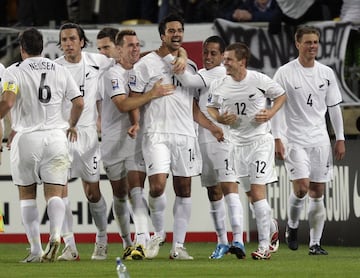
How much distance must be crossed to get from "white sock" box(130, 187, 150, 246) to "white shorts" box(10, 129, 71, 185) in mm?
1090

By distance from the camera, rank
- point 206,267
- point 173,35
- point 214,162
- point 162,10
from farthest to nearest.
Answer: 1. point 162,10
2. point 214,162
3. point 173,35
4. point 206,267

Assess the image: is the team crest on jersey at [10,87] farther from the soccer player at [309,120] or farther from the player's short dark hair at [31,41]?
the soccer player at [309,120]

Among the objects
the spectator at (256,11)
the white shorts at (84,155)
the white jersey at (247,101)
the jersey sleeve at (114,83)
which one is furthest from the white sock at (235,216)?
the spectator at (256,11)

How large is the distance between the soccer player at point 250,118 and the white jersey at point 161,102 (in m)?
0.37

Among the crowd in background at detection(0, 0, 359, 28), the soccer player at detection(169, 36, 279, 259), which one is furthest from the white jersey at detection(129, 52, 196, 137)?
the crowd in background at detection(0, 0, 359, 28)

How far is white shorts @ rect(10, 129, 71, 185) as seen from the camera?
15523 mm

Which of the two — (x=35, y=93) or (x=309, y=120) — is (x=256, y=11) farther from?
(x=35, y=93)

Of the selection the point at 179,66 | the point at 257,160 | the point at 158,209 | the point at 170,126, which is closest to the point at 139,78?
the point at 179,66

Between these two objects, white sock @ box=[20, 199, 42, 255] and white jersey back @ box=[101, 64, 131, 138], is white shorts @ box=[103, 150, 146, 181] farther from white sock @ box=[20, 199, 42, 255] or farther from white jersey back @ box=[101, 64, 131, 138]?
white sock @ box=[20, 199, 42, 255]

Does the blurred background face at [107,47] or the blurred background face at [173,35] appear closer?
the blurred background face at [173,35]

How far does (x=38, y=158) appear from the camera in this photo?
1554 centimetres

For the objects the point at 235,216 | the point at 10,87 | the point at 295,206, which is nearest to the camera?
the point at 10,87

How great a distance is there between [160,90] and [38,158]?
1.49m

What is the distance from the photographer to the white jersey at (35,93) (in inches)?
611
